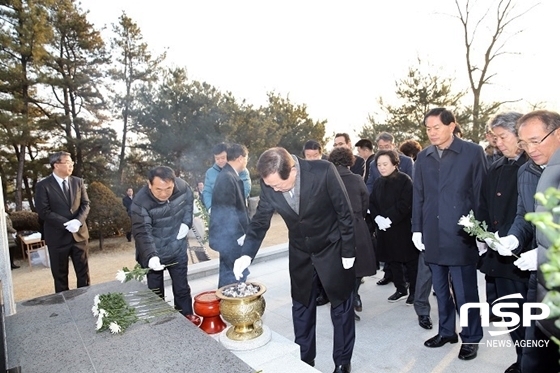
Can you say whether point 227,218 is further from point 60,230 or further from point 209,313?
point 60,230

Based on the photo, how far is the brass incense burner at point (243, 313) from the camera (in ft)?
9.41

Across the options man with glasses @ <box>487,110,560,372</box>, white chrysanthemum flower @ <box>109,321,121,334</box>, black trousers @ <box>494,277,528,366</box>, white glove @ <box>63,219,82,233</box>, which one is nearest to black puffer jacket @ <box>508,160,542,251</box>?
man with glasses @ <box>487,110,560,372</box>

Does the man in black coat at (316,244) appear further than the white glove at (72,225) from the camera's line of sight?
No

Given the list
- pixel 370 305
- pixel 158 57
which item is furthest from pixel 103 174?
pixel 370 305

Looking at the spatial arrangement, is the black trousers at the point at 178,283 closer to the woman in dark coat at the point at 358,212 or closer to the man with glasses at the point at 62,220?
the man with glasses at the point at 62,220

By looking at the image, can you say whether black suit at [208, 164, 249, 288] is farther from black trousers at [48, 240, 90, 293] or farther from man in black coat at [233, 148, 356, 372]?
black trousers at [48, 240, 90, 293]

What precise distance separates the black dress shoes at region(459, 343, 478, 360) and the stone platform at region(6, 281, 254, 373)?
2.09 meters

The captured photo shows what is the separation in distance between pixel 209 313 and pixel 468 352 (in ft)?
7.61

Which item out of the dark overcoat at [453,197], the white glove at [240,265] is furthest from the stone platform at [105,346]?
the dark overcoat at [453,197]

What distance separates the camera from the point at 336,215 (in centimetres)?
320

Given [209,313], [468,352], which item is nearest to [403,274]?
[468,352]

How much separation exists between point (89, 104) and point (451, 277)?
1852 cm

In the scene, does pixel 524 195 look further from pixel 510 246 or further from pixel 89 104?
pixel 89 104

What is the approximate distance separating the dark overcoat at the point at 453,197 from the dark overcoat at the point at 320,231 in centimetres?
88
